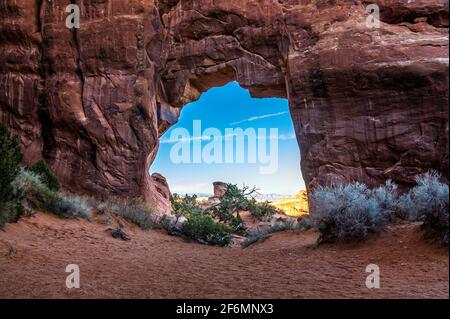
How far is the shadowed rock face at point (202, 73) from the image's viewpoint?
12305 mm

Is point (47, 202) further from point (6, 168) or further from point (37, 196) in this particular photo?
point (6, 168)

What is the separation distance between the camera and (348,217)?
6.80 m

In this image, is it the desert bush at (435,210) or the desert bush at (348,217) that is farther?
the desert bush at (348,217)

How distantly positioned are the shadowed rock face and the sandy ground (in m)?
6.60

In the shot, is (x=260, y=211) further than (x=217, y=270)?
Yes

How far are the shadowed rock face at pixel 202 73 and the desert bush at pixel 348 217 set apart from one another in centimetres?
541

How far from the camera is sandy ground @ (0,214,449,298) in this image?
Answer: 3854 millimetres

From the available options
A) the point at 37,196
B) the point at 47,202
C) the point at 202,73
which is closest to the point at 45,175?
the point at 37,196

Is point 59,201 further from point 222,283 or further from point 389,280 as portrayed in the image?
point 389,280

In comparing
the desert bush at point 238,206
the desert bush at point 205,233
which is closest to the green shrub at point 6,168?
the desert bush at point 205,233

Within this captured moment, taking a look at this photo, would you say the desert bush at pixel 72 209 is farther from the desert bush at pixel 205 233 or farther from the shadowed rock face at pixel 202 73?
the shadowed rock face at pixel 202 73

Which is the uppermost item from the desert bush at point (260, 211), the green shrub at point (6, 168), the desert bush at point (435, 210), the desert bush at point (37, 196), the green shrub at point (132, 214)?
the green shrub at point (6, 168)

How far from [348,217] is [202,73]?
1217 cm

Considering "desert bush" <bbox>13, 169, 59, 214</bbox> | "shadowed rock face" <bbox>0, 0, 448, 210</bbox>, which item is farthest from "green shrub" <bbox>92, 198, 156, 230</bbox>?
"shadowed rock face" <bbox>0, 0, 448, 210</bbox>
